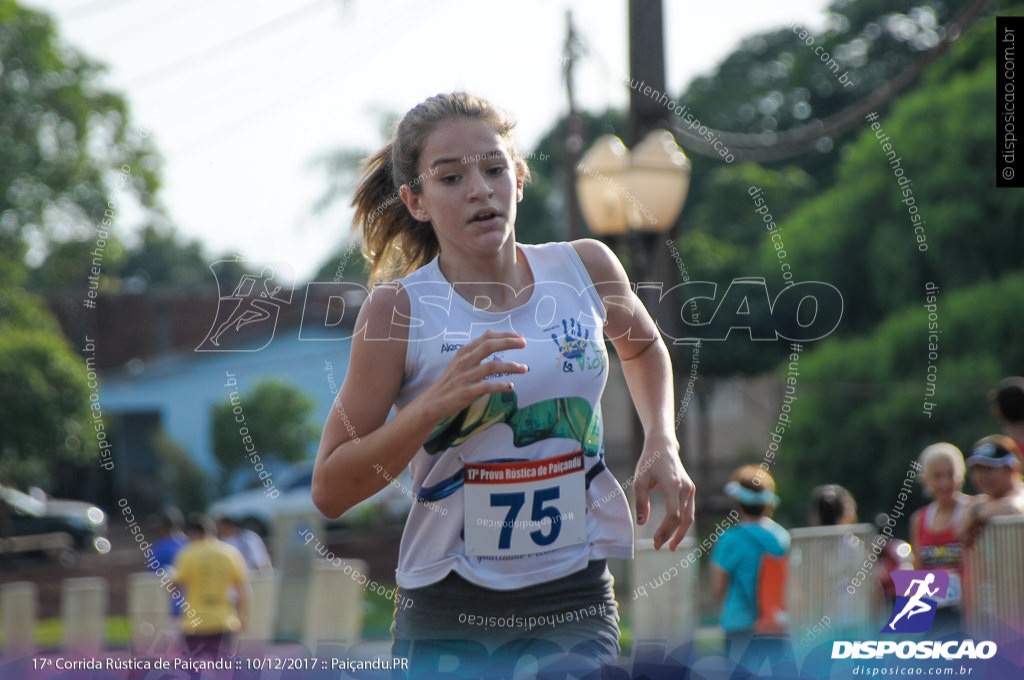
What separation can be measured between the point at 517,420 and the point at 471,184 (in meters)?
0.49

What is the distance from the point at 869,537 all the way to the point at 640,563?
1.76 m

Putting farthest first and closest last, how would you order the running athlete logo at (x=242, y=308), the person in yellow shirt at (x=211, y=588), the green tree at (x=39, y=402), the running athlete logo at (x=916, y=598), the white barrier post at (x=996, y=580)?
the green tree at (x=39, y=402) < the person in yellow shirt at (x=211, y=588) < the white barrier post at (x=996, y=580) < the running athlete logo at (x=916, y=598) < the running athlete logo at (x=242, y=308)

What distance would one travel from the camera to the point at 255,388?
18.2 m

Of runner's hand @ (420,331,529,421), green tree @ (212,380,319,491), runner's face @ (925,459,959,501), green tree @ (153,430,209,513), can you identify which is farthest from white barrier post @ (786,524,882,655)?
green tree @ (153,430,209,513)

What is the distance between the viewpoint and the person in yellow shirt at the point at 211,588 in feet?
24.2

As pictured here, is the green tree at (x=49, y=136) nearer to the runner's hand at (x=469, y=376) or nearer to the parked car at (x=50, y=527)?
the parked car at (x=50, y=527)

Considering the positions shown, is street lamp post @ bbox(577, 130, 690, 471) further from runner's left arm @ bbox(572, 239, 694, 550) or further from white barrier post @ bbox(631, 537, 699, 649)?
runner's left arm @ bbox(572, 239, 694, 550)

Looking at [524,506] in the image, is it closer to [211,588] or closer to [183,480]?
[211,588]

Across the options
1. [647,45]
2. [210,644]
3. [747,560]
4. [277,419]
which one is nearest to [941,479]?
[747,560]

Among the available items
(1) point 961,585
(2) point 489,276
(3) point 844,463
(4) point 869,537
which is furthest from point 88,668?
(3) point 844,463

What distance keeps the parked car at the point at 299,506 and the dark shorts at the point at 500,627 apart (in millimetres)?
14558

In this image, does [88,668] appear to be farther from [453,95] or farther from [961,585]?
[961,585]

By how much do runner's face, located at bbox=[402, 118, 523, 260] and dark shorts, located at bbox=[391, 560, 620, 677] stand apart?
2.31ft

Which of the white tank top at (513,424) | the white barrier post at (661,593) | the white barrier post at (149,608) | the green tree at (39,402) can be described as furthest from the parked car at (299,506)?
A: the white tank top at (513,424)
